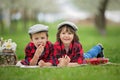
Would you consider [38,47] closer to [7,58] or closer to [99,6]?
[7,58]

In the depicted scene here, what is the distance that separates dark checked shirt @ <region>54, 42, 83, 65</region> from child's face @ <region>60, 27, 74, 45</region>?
137mm

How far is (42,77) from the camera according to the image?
773 centimetres

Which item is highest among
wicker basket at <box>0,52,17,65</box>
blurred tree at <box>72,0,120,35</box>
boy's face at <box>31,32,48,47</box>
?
blurred tree at <box>72,0,120,35</box>

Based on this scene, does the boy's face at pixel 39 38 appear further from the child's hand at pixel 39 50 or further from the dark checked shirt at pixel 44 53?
the child's hand at pixel 39 50

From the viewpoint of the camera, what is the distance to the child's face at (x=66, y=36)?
9383mm

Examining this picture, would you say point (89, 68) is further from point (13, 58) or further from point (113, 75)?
point (13, 58)

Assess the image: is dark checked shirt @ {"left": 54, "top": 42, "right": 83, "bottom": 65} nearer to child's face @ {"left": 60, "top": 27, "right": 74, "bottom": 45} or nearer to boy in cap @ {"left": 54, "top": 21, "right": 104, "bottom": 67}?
boy in cap @ {"left": 54, "top": 21, "right": 104, "bottom": 67}

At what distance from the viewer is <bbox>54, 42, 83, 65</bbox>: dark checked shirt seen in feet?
31.0

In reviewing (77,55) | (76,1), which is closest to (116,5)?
(76,1)

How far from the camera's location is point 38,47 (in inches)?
357

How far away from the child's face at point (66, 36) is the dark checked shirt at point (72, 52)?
0.45 ft

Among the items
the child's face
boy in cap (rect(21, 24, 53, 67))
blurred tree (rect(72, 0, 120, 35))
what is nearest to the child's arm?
boy in cap (rect(21, 24, 53, 67))

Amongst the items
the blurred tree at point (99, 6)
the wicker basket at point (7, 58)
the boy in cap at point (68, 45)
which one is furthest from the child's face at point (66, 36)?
the blurred tree at point (99, 6)

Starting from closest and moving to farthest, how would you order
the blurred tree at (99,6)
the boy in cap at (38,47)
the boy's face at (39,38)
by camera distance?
the boy in cap at (38,47)
the boy's face at (39,38)
the blurred tree at (99,6)
